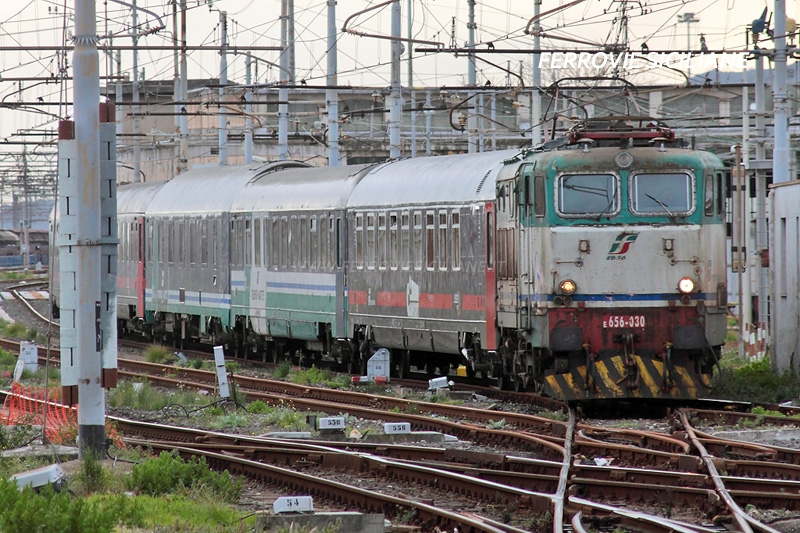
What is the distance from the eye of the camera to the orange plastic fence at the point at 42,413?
15.0 metres

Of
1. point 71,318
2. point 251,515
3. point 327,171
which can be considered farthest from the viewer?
point 327,171

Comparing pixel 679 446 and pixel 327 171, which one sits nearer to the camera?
pixel 679 446

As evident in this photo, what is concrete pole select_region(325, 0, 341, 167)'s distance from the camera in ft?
99.5

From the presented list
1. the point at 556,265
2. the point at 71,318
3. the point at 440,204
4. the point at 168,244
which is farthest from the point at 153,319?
the point at 71,318

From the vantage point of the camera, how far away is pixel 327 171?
25.8m

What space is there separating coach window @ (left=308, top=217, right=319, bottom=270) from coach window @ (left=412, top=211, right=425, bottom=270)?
3693 millimetres

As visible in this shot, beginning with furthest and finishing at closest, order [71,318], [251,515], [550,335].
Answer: [550,335]
[71,318]
[251,515]

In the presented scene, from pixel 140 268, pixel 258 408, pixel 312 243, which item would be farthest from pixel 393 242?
pixel 140 268

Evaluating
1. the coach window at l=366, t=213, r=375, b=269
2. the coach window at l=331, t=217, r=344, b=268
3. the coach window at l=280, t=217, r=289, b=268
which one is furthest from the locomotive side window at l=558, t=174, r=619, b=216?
the coach window at l=280, t=217, r=289, b=268

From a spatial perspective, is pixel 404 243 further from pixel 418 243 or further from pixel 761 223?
pixel 761 223

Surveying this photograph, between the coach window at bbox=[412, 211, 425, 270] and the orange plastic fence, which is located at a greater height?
the coach window at bbox=[412, 211, 425, 270]

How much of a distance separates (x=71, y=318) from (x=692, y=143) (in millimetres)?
8585

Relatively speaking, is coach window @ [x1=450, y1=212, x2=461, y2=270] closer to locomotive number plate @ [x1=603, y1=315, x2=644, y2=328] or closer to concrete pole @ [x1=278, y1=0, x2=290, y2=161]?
locomotive number plate @ [x1=603, y1=315, x2=644, y2=328]

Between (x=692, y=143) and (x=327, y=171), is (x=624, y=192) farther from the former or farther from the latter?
(x=327, y=171)
